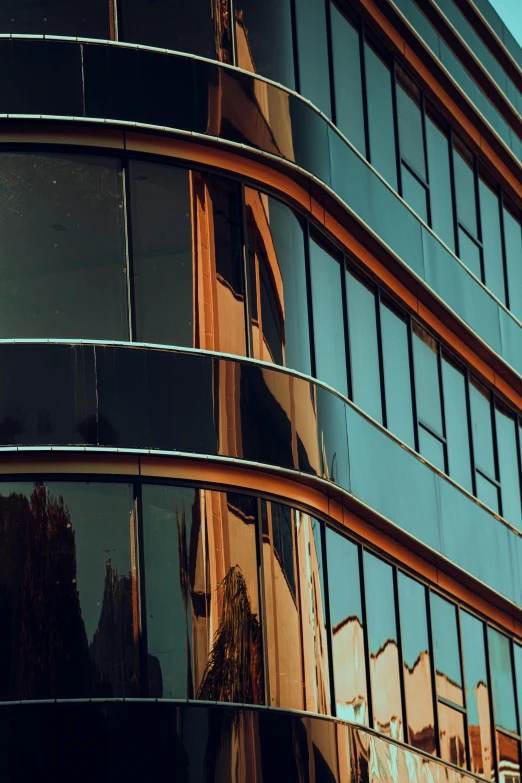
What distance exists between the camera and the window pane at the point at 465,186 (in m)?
27.4

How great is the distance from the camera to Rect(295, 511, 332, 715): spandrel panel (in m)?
19.7

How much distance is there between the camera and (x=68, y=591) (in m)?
18.5

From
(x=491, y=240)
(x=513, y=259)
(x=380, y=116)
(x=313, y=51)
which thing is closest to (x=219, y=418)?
(x=313, y=51)

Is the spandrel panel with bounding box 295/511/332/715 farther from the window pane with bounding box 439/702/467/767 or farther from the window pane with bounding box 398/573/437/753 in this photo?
the window pane with bounding box 439/702/467/767

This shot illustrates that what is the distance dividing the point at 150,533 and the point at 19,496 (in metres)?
1.32

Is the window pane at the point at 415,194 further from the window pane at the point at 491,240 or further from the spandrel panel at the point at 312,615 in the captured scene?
the spandrel panel at the point at 312,615

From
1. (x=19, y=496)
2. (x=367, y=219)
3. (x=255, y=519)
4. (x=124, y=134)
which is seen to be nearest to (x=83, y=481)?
(x=19, y=496)

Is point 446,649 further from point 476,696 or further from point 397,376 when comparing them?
point 397,376

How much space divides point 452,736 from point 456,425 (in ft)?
14.0

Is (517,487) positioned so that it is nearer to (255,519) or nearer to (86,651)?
(255,519)

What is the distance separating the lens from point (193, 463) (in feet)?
63.4

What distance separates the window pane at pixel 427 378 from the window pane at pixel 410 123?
238 cm

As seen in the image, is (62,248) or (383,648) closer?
(62,248)

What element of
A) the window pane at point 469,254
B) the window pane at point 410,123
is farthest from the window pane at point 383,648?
the window pane at point 469,254
